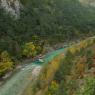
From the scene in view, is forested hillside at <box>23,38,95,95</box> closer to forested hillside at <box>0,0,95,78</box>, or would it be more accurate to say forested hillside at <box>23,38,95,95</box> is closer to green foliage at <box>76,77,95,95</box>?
green foliage at <box>76,77,95,95</box>

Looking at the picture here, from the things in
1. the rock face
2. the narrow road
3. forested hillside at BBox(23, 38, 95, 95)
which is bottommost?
the narrow road

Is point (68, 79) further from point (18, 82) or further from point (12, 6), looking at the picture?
point (12, 6)

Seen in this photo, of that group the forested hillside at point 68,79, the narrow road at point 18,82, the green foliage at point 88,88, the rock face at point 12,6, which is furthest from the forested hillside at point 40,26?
the green foliage at point 88,88

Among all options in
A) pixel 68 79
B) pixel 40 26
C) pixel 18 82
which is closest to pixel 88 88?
pixel 68 79

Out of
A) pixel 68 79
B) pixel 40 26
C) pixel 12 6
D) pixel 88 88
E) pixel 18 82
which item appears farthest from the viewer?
pixel 40 26

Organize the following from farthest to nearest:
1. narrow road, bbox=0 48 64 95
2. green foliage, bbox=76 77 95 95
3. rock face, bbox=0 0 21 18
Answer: rock face, bbox=0 0 21 18 → narrow road, bbox=0 48 64 95 → green foliage, bbox=76 77 95 95

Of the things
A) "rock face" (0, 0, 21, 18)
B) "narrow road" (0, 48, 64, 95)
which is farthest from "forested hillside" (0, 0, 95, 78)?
"narrow road" (0, 48, 64, 95)

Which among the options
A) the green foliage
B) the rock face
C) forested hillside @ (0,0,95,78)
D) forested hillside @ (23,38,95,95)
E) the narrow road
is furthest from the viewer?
the rock face

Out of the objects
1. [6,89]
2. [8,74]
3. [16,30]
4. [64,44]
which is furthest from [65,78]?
[64,44]
